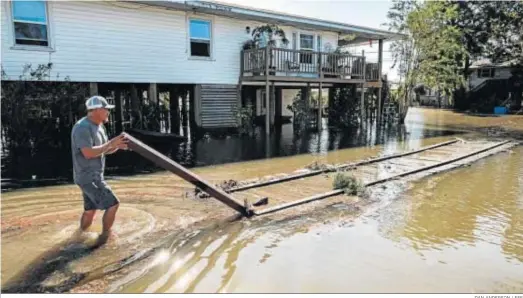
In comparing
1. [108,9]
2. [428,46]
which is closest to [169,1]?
[108,9]

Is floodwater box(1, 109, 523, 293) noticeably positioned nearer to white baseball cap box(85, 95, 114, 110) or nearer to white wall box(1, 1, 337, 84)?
white baseball cap box(85, 95, 114, 110)

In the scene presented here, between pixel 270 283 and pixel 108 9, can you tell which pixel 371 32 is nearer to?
pixel 108 9

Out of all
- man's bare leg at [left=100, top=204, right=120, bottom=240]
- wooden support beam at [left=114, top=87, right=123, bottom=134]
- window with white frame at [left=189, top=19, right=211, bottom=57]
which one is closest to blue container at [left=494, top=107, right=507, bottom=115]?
window with white frame at [left=189, top=19, right=211, bottom=57]

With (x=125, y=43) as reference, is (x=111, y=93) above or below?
below

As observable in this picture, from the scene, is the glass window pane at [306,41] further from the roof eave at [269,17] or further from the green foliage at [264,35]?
the green foliage at [264,35]

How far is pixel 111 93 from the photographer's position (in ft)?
62.8

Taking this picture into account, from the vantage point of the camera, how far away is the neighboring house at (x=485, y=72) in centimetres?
4031

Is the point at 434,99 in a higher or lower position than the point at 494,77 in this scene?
lower

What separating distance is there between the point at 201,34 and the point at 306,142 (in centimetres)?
586

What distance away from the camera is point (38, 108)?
10914mm

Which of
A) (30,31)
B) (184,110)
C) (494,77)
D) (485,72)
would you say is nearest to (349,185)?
(30,31)

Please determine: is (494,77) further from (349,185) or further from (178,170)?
(178,170)

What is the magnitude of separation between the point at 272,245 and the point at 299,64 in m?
12.5

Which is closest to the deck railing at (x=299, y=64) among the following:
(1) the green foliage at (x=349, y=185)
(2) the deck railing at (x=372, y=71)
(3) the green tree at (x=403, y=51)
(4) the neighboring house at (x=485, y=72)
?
A: (2) the deck railing at (x=372, y=71)
